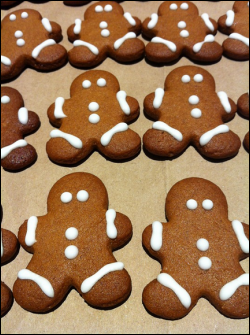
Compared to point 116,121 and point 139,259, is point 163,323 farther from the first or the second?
point 116,121

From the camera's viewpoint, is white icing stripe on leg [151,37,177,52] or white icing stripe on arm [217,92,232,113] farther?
white icing stripe on leg [151,37,177,52]

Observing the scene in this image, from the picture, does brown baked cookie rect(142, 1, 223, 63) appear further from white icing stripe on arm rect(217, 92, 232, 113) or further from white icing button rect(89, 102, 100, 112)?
white icing button rect(89, 102, 100, 112)

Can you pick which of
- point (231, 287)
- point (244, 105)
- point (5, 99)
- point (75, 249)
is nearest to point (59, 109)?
point (5, 99)

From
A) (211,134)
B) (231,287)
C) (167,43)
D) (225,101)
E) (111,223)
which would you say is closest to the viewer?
(231,287)

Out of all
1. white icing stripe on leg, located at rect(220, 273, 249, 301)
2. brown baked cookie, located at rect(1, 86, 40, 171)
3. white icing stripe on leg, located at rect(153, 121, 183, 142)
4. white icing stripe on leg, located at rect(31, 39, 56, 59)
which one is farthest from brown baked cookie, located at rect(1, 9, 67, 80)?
white icing stripe on leg, located at rect(220, 273, 249, 301)

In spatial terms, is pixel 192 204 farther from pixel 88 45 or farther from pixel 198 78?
pixel 88 45

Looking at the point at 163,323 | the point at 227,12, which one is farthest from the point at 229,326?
the point at 227,12
